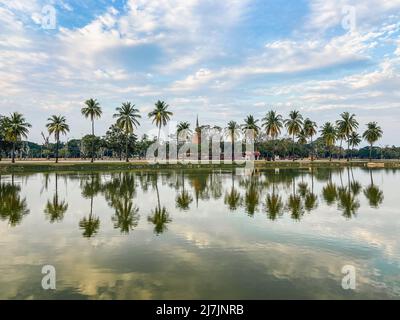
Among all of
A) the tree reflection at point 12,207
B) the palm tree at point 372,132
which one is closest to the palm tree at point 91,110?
the tree reflection at point 12,207

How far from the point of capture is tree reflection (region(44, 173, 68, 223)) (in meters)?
21.5

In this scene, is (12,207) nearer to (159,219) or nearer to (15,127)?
(159,219)

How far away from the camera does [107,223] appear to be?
19609 millimetres

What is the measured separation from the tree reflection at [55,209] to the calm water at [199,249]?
8 centimetres

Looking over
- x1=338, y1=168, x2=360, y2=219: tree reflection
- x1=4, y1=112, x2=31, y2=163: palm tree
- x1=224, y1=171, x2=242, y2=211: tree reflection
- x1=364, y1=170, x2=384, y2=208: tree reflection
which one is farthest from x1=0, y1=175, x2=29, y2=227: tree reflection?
x1=4, y1=112, x2=31, y2=163: palm tree

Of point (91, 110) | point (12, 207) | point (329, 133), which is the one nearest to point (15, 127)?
point (91, 110)

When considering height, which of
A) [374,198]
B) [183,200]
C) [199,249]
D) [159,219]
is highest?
[374,198]

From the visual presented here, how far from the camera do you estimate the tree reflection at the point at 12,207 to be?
68.7 feet

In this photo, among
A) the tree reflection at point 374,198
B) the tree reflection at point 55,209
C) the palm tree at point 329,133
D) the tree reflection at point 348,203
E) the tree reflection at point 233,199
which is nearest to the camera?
the tree reflection at point 55,209

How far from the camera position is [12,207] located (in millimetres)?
Answer: 25312

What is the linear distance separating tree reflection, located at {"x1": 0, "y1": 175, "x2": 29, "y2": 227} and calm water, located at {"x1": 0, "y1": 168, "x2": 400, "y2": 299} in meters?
0.08

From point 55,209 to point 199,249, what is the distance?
1485 centimetres

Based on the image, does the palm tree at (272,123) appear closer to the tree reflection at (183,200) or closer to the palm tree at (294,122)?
the palm tree at (294,122)
